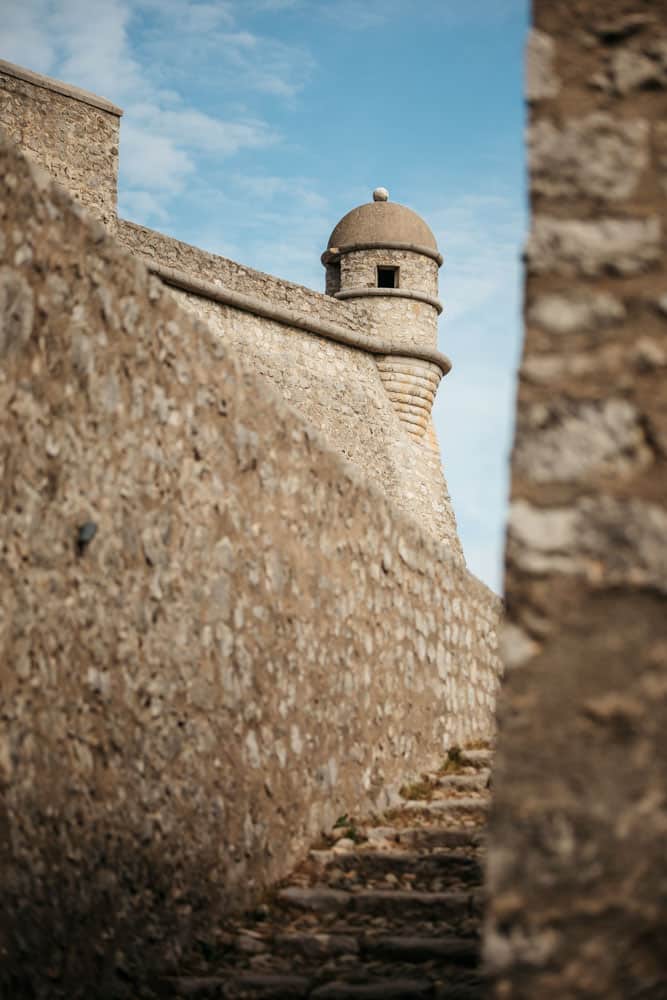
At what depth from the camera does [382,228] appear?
776 inches

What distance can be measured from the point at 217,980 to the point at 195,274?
513 inches

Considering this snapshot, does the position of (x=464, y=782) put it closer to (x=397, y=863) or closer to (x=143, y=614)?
(x=397, y=863)

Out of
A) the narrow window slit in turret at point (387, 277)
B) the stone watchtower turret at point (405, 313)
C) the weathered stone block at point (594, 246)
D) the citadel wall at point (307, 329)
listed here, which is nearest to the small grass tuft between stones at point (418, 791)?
the weathered stone block at point (594, 246)

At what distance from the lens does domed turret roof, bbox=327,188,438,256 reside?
64.4 feet

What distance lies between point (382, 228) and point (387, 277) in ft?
2.66

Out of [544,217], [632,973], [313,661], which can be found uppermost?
[544,217]

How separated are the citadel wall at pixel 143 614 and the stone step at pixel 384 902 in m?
0.15

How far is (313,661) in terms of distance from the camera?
4938 mm

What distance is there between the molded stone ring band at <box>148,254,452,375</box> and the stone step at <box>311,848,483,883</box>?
1028cm

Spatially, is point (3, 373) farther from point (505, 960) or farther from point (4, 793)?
point (505, 960)

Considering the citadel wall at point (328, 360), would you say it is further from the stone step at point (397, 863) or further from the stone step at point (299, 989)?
the stone step at point (299, 989)

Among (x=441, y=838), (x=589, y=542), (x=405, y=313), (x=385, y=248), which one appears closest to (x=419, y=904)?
(x=441, y=838)

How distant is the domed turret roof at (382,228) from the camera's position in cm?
1964

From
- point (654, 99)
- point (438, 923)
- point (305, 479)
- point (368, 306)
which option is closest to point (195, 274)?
point (368, 306)
